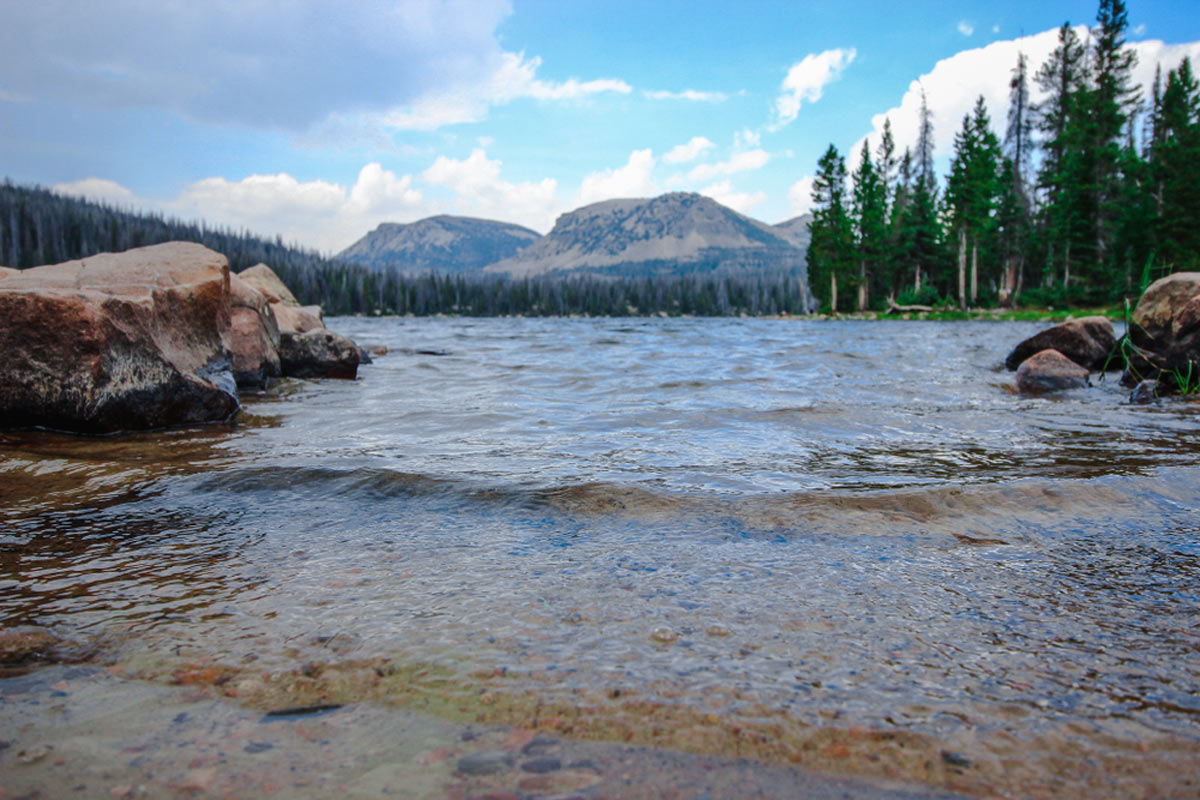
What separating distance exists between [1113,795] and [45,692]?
266cm

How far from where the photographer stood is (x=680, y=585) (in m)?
2.50

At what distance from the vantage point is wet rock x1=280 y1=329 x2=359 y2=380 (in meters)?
11.0

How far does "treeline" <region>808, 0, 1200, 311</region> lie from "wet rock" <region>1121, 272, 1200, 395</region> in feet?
96.0

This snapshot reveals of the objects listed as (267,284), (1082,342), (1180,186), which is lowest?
(1082,342)

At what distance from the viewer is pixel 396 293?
11350 centimetres

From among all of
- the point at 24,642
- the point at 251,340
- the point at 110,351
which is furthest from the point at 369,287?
the point at 24,642

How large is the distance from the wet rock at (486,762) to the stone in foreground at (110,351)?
5.85 metres

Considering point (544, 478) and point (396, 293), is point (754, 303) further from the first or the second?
point (544, 478)

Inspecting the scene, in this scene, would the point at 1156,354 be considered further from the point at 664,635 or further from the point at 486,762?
the point at 486,762

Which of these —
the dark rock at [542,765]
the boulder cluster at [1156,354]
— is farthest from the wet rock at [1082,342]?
the dark rock at [542,765]

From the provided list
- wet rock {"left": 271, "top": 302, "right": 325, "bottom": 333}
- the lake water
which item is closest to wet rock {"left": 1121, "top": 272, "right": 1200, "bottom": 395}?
the lake water

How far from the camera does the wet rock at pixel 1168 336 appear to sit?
861cm

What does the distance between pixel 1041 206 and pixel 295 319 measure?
49.9 m

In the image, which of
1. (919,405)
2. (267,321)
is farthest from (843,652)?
(267,321)
